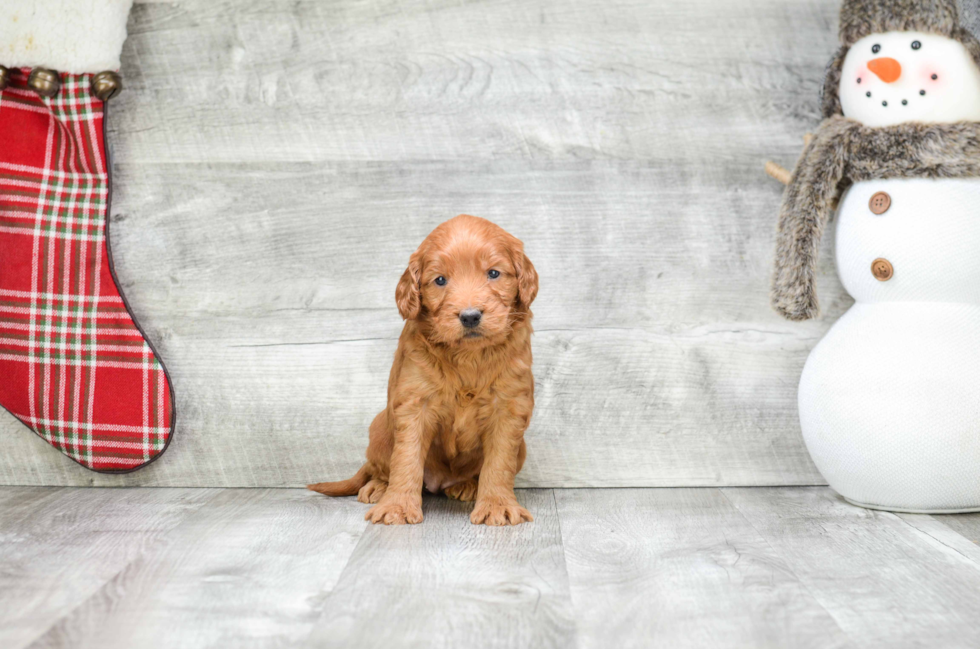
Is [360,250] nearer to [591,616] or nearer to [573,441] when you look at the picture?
[573,441]

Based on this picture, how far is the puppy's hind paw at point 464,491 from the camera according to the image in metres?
2.04

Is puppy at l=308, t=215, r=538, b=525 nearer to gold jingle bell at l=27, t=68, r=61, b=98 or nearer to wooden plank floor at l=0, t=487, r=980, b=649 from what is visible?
wooden plank floor at l=0, t=487, r=980, b=649

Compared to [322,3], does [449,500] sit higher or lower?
lower

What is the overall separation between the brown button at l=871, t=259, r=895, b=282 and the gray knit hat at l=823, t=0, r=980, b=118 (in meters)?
0.49

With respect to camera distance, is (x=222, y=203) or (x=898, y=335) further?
(x=222, y=203)

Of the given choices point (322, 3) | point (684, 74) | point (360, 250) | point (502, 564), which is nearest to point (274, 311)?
point (360, 250)

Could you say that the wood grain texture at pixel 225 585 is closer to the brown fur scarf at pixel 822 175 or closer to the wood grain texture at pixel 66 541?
the wood grain texture at pixel 66 541

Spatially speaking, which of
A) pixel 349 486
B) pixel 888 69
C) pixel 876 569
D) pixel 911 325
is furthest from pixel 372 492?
pixel 888 69

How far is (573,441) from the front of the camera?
7.38ft

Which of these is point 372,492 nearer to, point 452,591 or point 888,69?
point 452,591

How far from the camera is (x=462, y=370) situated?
186cm

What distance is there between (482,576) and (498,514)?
0.35 m

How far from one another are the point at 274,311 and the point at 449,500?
71 cm

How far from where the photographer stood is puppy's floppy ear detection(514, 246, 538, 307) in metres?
1.82
